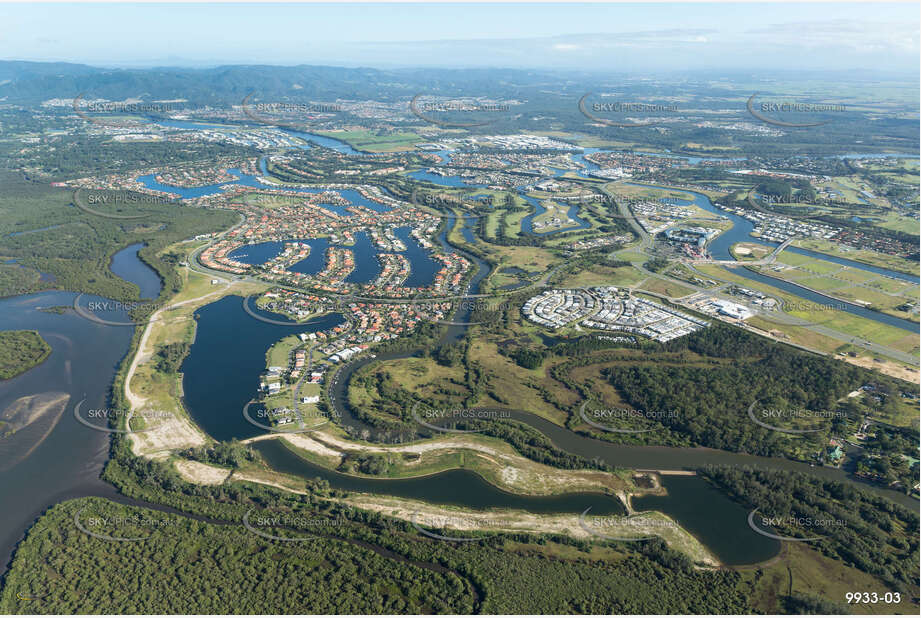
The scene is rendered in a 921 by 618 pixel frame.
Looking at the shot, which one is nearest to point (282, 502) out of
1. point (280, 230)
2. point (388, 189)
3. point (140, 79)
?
point (280, 230)

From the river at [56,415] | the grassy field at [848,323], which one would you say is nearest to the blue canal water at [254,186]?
the river at [56,415]

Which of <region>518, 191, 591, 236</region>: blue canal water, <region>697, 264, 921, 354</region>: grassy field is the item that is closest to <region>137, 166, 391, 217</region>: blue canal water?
<region>518, 191, 591, 236</region>: blue canal water

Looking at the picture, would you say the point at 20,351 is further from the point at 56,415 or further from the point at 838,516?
the point at 838,516

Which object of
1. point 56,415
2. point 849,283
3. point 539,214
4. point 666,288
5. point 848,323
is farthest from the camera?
point 539,214

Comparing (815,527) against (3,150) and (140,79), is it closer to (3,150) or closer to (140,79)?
(3,150)

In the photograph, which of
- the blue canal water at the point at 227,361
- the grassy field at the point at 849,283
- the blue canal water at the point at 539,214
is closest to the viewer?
the blue canal water at the point at 227,361

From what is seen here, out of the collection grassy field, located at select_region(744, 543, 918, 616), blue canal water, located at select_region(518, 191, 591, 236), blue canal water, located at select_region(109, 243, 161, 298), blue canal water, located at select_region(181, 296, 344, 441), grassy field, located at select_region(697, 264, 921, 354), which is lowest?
grassy field, located at select_region(744, 543, 918, 616)

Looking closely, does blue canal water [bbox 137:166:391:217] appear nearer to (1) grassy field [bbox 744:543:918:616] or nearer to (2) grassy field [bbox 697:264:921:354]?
(2) grassy field [bbox 697:264:921:354]

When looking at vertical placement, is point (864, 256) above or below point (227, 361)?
above

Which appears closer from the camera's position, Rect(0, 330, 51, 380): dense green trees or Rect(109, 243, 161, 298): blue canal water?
Rect(0, 330, 51, 380): dense green trees

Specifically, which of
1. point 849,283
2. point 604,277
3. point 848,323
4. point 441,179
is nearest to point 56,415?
point 604,277

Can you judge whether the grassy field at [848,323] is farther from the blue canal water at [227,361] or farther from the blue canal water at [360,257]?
the blue canal water at [227,361]
